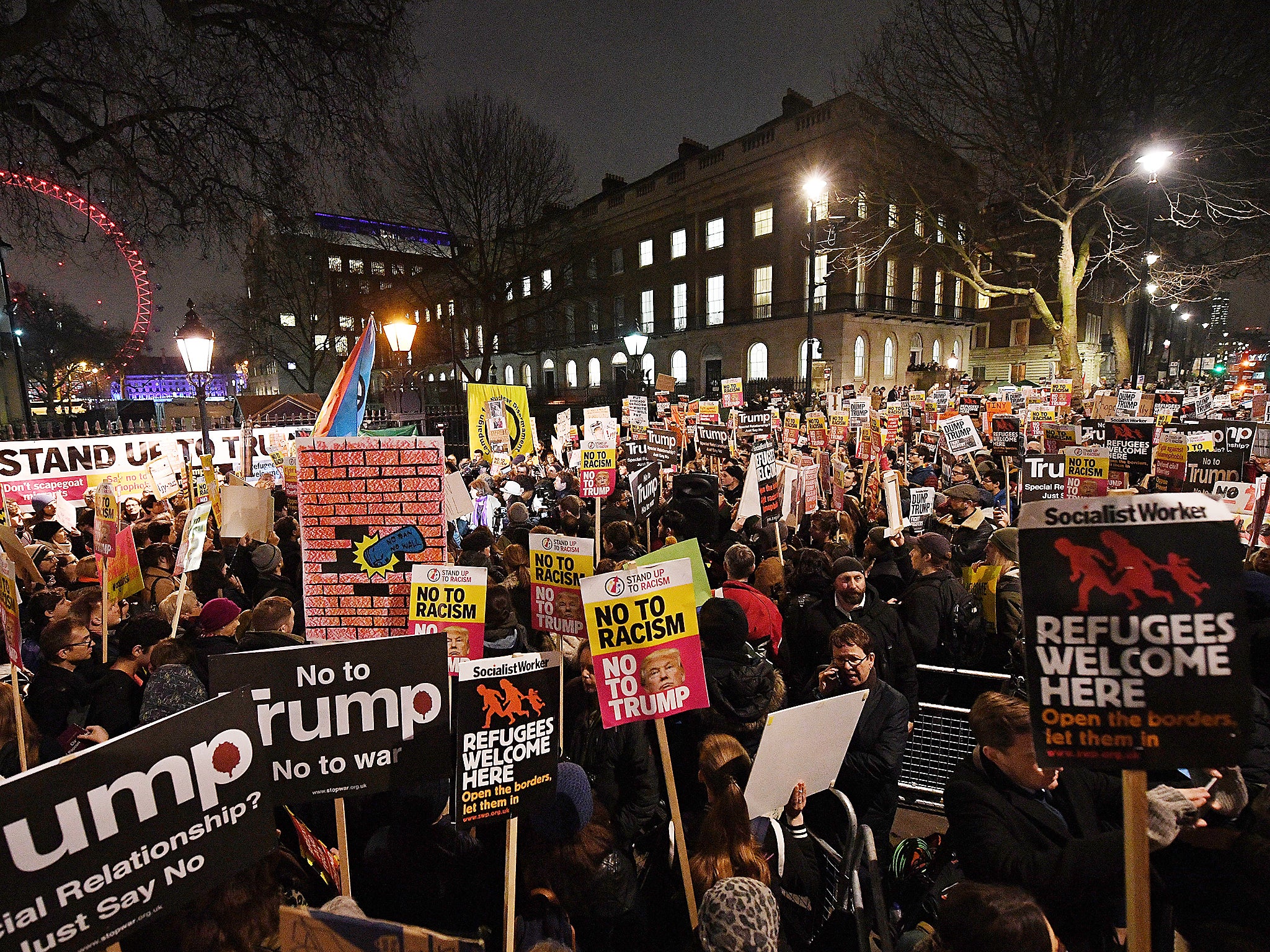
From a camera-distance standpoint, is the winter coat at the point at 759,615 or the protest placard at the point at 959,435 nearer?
the winter coat at the point at 759,615

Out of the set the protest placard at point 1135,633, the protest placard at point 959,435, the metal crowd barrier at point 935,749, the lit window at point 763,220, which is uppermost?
the lit window at point 763,220

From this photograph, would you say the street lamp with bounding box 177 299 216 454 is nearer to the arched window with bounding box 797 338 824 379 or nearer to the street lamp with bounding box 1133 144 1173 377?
the street lamp with bounding box 1133 144 1173 377

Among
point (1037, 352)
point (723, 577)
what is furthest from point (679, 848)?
point (1037, 352)

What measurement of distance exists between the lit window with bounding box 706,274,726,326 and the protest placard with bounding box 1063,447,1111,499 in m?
31.9

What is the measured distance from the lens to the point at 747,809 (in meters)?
2.40

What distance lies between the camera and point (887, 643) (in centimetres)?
431

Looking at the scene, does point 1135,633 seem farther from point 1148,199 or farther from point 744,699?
point 1148,199

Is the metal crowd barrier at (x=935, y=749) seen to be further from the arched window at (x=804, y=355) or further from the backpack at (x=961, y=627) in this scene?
the arched window at (x=804, y=355)

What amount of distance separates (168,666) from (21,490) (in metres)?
10.7

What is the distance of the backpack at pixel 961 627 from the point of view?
4.82 metres

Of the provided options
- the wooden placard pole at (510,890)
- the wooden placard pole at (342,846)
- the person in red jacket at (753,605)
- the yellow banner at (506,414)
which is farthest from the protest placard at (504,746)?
the yellow banner at (506,414)

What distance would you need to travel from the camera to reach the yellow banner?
9711mm

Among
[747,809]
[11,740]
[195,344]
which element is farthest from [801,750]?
[195,344]

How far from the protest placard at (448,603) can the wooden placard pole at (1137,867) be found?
318cm
